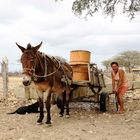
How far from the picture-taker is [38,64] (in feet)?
35.6

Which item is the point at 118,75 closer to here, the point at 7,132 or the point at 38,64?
the point at 38,64

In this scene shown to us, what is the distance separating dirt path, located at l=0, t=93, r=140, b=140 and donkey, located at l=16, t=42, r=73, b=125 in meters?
0.55

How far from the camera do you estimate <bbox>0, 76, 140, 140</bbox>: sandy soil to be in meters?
9.41

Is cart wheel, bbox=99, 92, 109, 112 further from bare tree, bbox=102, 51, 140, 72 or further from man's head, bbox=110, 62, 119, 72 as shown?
bare tree, bbox=102, 51, 140, 72

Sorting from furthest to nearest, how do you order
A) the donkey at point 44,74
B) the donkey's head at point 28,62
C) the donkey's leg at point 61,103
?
1. the donkey's leg at point 61,103
2. the donkey at point 44,74
3. the donkey's head at point 28,62

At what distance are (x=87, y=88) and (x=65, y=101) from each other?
1.41 metres

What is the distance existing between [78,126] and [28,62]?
6.78 ft

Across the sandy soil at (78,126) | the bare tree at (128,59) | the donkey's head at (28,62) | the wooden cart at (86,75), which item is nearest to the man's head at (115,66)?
the wooden cart at (86,75)

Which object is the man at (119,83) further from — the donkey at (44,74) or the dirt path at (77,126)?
the donkey at (44,74)

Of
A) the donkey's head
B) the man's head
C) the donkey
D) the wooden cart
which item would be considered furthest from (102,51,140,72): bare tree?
the donkey's head

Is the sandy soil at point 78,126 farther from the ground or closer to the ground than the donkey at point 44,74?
closer to the ground

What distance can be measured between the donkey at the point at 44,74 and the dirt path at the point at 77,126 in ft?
1.81

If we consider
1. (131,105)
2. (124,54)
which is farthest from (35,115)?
(124,54)

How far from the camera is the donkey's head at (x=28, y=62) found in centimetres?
1027
